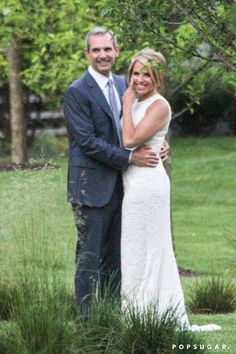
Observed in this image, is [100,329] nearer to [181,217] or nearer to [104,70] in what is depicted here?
[104,70]

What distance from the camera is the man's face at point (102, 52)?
763cm

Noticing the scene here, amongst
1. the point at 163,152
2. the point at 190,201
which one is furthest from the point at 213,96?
the point at 163,152

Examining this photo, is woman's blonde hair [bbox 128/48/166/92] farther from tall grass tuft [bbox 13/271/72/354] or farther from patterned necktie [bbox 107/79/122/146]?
tall grass tuft [bbox 13/271/72/354]

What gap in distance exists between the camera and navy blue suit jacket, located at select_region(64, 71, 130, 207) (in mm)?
7465

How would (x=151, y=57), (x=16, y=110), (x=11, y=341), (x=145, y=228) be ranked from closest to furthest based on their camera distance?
1. (x=11, y=341)
2. (x=151, y=57)
3. (x=145, y=228)
4. (x=16, y=110)

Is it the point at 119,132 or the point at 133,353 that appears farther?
the point at 119,132

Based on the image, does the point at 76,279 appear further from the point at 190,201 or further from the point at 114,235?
the point at 190,201

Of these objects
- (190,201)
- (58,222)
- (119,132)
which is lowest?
(190,201)

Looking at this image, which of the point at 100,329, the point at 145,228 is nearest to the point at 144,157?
the point at 145,228

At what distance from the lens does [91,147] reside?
7.47 m

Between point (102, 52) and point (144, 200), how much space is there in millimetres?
1000

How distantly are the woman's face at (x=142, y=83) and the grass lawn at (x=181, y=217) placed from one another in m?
0.73

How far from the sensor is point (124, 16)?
666 centimetres

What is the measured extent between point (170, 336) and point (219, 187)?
14.1 meters
